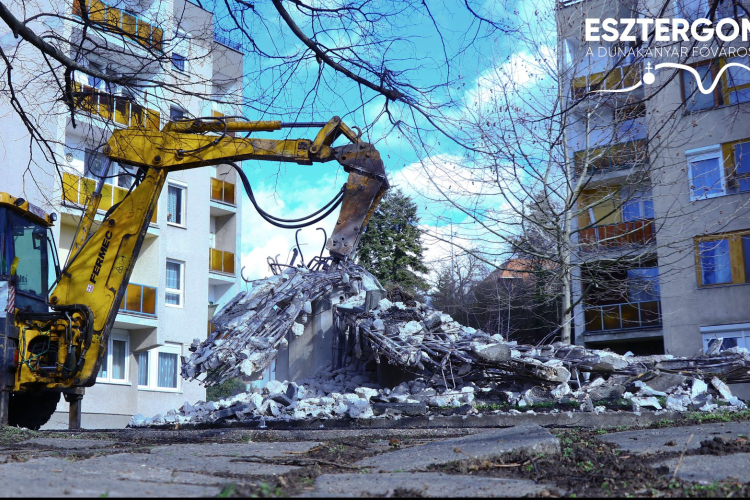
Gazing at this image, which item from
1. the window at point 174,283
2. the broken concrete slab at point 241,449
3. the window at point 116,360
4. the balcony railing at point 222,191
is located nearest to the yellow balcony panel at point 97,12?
the broken concrete slab at point 241,449

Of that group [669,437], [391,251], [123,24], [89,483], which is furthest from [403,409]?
[391,251]

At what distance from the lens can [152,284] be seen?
78.1ft

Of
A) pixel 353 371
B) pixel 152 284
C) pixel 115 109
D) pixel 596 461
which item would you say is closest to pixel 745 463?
pixel 596 461

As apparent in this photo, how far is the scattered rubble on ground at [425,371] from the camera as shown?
32.1ft

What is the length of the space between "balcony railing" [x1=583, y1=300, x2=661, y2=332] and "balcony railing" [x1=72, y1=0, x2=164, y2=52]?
2015cm

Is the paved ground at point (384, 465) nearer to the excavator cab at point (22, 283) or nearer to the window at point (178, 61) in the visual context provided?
the window at point (178, 61)

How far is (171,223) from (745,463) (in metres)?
23.0

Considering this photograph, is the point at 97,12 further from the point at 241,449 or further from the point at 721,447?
the point at 721,447

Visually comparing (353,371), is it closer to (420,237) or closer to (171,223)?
(420,237)

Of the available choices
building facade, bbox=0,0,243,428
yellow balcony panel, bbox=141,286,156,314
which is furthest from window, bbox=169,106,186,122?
yellow balcony panel, bbox=141,286,156,314

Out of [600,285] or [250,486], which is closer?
[250,486]

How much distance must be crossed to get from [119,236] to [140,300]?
1234 cm

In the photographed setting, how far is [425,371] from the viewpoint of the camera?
1125 cm

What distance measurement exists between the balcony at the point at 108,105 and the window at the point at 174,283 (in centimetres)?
1835
